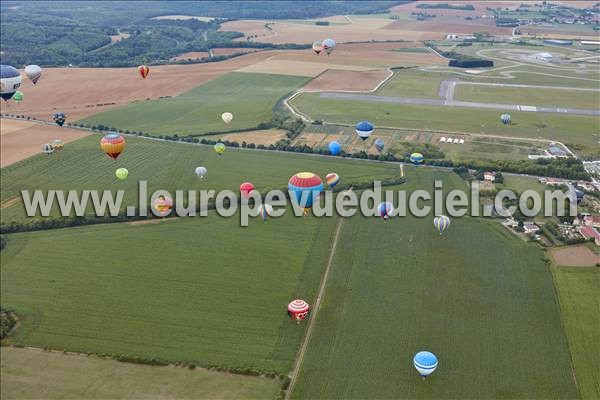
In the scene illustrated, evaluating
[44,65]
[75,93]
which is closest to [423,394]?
[75,93]

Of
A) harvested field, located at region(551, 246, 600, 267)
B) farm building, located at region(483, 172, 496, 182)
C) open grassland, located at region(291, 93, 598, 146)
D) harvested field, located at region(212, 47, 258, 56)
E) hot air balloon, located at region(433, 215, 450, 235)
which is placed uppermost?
harvested field, located at region(212, 47, 258, 56)

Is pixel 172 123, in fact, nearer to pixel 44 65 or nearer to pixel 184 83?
pixel 184 83

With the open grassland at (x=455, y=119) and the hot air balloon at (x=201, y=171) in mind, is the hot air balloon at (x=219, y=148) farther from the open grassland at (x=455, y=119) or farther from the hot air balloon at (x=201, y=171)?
the open grassland at (x=455, y=119)

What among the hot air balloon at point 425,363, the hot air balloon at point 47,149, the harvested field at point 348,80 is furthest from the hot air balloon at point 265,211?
the harvested field at point 348,80

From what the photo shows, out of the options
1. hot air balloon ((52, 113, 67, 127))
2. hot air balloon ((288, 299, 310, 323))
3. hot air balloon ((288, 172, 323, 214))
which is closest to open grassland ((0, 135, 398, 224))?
hot air balloon ((52, 113, 67, 127))

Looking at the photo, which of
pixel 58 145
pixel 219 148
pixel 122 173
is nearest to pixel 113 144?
pixel 122 173

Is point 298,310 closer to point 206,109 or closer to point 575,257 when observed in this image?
point 575,257

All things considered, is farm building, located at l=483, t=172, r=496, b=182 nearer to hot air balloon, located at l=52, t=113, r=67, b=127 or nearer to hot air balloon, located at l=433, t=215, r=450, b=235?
hot air balloon, located at l=433, t=215, r=450, b=235
